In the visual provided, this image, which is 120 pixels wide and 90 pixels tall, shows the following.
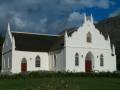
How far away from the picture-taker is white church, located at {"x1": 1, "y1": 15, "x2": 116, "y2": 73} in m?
53.9

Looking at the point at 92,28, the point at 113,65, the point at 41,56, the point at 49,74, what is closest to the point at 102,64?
the point at 113,65

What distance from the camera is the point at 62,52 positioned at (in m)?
53.9

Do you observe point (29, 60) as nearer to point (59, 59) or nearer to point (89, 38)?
point (59, 59)

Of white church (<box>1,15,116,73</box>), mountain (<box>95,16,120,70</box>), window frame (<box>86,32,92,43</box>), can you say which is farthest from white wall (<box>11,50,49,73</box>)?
mountain (<box>95,16,120,70</box>)

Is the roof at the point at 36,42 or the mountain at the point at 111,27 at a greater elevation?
the mountain at the point at 111,27

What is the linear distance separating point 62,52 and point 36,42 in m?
6.63

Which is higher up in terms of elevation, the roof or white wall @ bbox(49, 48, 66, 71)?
the roof

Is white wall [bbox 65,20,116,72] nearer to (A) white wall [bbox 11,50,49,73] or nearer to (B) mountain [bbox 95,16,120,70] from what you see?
(A) white wall [bbox 11,50,49,73]

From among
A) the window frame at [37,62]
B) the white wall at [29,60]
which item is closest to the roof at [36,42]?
the white wall at [29,60]

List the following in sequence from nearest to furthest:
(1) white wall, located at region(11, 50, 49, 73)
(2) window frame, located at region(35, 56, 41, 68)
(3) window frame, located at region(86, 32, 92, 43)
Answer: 1. (1) white wall, located at region(11, 50, 49, 73)
2. (3) window frame, located at region(86, 32, 92, 43)
3. (2) window frame, located at region(35, 56, 41, 68)

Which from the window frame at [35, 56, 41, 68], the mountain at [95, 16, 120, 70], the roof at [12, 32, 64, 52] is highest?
the mountain at [95, 16, 120, 70]

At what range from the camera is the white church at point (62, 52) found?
2121 inches

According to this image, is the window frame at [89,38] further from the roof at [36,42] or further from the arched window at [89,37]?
the roof at [36,42]

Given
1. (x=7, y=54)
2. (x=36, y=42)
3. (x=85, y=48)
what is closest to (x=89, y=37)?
(x=85, y=48)
